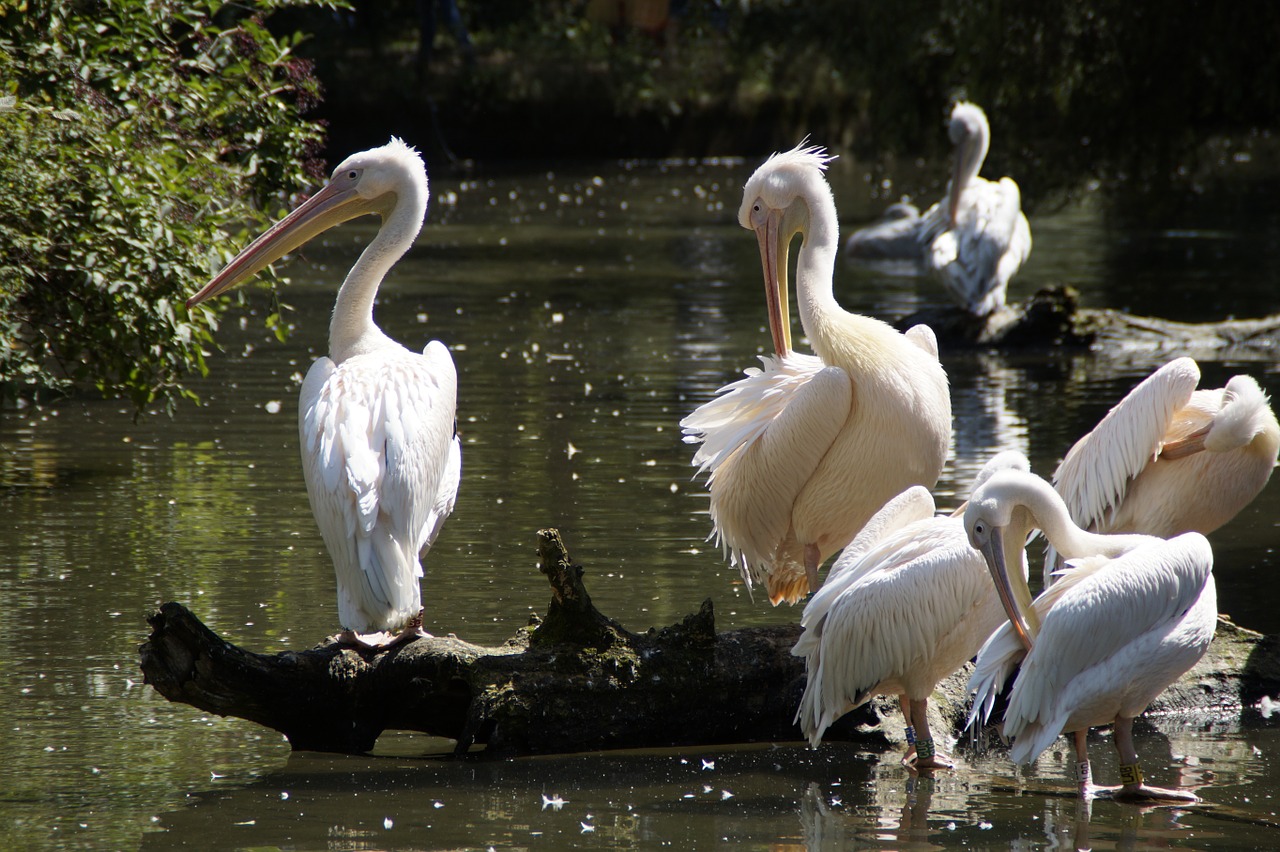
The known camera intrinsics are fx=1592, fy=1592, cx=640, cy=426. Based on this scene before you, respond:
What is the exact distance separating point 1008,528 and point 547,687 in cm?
149

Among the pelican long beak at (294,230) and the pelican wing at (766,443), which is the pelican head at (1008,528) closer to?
the pelican wing at (766,443)

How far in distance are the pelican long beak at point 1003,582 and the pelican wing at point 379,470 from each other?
5.89 feet

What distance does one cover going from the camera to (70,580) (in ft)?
21.7

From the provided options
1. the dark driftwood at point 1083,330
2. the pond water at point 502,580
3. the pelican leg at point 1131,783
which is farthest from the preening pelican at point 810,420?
the dark driftwood at point 1083,330

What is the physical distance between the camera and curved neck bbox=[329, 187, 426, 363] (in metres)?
5.95

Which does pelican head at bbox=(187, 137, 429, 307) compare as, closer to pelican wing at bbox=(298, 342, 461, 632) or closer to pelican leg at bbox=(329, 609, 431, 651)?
pelican wing at bbox=(298, 342, 461, 632)

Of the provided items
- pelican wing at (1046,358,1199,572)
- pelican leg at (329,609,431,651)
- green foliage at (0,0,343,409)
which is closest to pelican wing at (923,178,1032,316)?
green foliage at (0,0,343,409)

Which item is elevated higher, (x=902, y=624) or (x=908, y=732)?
(x=902, y=624)

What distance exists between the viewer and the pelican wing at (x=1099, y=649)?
Answer: 4469 millimetres

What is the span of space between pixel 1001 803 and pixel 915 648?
51 cm

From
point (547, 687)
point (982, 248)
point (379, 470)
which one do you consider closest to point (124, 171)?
point (379, 470)

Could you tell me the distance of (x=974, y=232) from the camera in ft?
42.8

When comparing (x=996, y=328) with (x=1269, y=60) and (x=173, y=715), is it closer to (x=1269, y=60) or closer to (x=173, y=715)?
(x=1269, y=60)

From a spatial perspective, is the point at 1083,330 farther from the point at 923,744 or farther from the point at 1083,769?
the point at 1083,769
